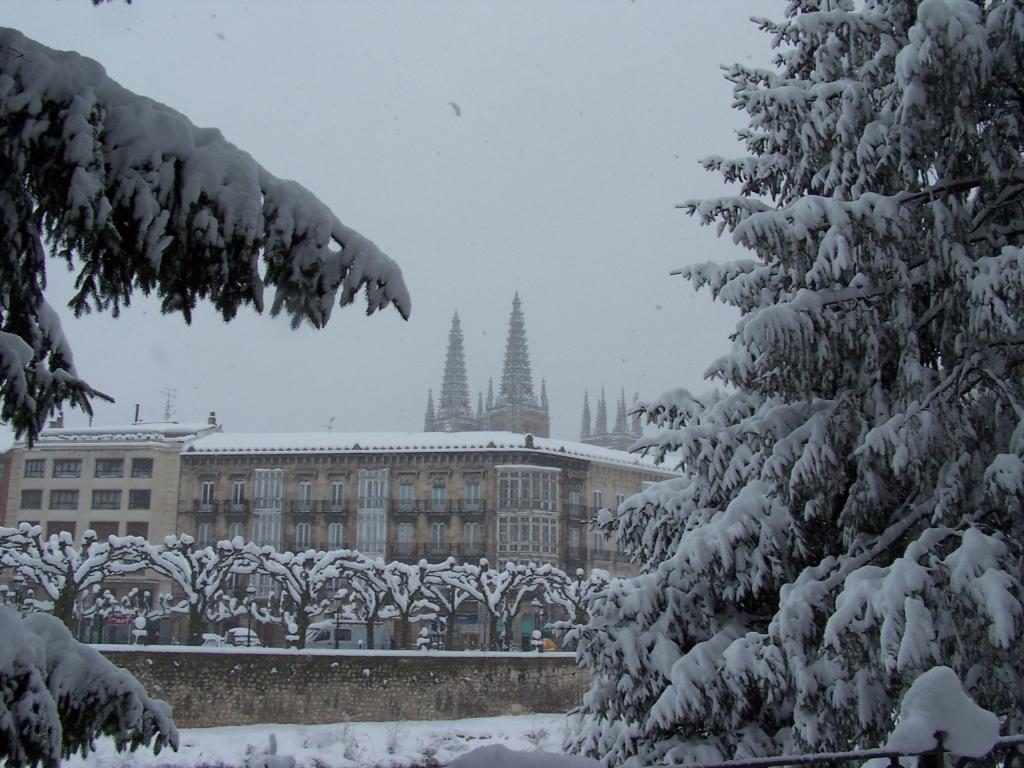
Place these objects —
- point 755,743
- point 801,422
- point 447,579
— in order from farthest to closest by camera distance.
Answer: point 447,579 < point 801,422 < point 755,743

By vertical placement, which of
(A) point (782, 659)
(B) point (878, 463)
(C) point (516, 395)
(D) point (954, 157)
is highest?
(C) point (516, 395)

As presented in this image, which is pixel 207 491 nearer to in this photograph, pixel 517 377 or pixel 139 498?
pixel 139 498

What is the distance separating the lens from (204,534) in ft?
158

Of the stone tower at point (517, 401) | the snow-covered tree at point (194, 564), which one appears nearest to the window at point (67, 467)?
the snow-covered tree at point (194, 564)

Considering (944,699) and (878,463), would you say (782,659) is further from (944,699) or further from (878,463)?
(944,699)

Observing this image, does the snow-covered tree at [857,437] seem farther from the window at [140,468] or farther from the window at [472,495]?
the window at [140,468]

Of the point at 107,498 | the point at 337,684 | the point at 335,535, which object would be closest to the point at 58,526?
the point at 107,498

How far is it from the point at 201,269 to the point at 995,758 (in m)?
5.72

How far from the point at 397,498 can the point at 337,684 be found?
61.7ft

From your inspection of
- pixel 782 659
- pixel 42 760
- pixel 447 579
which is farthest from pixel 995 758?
pixel 447 579

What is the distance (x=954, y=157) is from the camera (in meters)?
8.75

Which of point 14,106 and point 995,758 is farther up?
point 14,106

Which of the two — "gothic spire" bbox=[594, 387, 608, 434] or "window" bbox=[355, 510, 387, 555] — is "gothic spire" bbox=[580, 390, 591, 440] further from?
"window" bbox=[355, 510, 387, 555]

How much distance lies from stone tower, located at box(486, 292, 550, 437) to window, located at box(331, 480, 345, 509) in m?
51.2
